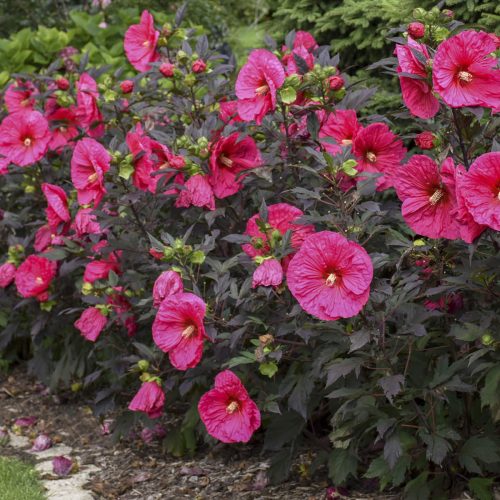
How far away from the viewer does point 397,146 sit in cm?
312

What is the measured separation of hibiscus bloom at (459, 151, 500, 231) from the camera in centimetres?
227

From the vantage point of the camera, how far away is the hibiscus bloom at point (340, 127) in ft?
10.4

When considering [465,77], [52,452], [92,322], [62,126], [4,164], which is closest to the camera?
[465,77]

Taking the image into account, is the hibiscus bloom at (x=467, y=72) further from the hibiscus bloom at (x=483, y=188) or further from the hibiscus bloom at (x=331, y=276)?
the hibiscus bloom at (x=331, y=276)

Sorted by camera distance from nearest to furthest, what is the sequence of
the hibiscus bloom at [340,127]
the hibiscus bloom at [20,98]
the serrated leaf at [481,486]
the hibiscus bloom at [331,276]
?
the hibiscus bloom at [331,276]
the serrated leaf at [481,486]
the hibiscus bloom at [340,127]
the hibiscus bloom at [20,98]

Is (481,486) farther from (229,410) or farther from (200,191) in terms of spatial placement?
(200,191)

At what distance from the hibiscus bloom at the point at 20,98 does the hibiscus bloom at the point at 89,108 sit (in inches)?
14.2

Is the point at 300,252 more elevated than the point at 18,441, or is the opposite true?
the point at 300,252

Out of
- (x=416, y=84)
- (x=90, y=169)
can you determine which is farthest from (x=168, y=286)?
(x=416, y=84)

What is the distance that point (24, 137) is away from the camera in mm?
4098

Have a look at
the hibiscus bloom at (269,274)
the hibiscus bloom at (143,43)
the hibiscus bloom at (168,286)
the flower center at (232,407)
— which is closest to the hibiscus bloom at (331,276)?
the hibiscus bloom at (269,274)

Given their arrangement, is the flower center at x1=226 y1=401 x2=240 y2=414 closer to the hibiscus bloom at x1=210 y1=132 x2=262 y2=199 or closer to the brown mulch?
the brown mulch

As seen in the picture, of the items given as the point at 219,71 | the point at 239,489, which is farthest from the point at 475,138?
the point at 239,489

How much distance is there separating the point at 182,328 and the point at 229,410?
30 cm
